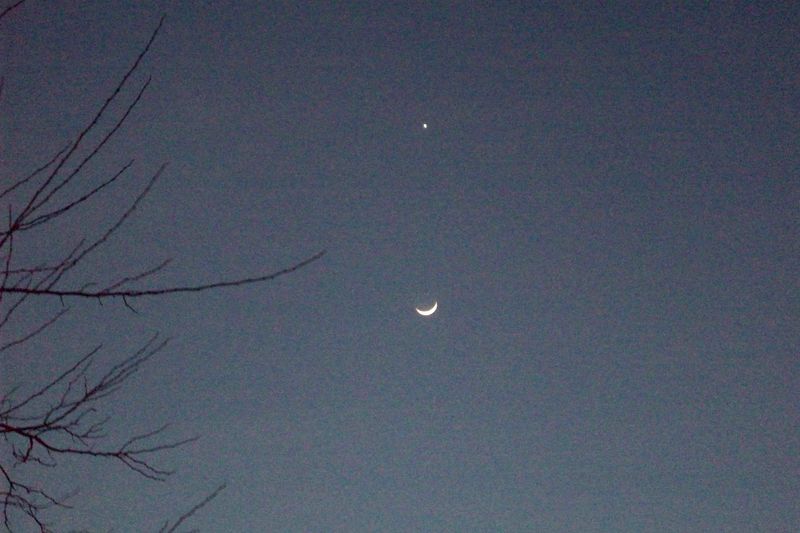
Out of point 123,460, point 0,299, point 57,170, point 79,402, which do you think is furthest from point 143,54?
point 123,460

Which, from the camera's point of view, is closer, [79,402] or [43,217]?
[43,217]

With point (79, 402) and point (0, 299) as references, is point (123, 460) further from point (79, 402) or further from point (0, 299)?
point (0, 299)

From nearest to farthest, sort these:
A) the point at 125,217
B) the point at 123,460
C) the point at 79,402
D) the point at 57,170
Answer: the point at 57,170 → the point at 125,217 → the point at 79,402 → the point at 123,460

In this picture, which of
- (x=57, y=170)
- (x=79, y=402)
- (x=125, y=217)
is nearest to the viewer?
(x=57, y=170)

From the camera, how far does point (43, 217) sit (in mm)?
1342

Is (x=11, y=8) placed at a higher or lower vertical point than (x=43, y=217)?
higher

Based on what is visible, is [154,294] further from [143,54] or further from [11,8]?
[11,8]

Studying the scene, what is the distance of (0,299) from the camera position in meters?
1.22

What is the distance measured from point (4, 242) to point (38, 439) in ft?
1.28

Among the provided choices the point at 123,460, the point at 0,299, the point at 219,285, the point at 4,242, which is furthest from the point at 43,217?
the point at 123,460

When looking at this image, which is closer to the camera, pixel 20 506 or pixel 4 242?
pixel 4 242

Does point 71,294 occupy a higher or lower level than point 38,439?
higher

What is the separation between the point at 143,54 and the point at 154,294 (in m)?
0.42

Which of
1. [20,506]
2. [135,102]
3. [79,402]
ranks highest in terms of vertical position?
[135,102]
